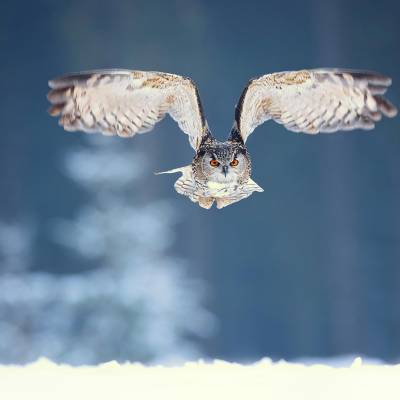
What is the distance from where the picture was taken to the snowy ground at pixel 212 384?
2.08 meters

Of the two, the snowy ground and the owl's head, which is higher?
the owl's head

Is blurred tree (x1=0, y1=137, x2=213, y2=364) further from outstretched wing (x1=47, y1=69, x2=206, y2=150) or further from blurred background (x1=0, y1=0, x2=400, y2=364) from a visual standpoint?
outstretched wing (x1=47, y1=69, x2=206, y2=150)

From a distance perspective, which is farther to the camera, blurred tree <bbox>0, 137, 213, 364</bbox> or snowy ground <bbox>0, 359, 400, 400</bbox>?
blurred tree <bbox>0, 137, 213, 364</bbox>

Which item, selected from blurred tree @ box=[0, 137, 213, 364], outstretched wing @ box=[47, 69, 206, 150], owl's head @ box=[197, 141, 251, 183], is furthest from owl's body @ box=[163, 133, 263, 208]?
blurred tree @ box=[0, 137, 213, 364]

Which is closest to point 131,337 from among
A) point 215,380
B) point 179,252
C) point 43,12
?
point 179,252

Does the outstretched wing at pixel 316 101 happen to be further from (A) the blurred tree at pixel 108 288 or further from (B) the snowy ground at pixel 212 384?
(A) the blurred tree at pixel 108 288

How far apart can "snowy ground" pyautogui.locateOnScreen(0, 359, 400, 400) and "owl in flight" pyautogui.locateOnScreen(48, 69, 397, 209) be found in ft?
2.29

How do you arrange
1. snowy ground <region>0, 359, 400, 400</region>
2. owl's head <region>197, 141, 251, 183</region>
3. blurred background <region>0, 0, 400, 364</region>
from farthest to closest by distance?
blurred background <region>0, 0, 400, 364</region>, snowy ground <region>0, 359, 400, 400</region>, owl's head <region>197, 141, 251, 183</region>

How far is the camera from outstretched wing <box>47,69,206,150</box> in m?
1.84

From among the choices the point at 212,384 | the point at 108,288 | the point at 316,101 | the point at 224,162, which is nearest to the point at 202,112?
the point at 224,162

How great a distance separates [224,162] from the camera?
1.76m

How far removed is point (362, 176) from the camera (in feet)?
10.8

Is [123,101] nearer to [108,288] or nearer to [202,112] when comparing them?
[202,112]

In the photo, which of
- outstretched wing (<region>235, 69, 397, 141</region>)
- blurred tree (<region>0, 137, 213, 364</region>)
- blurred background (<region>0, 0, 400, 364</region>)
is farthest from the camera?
blurred tree (<region>0, 137, 213, 364</region>)
